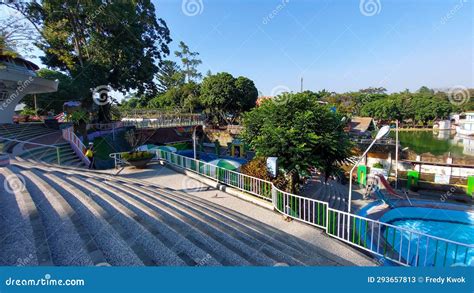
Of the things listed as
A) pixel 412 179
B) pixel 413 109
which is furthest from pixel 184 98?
pixel 413 109

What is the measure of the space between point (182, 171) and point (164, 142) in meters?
13.6

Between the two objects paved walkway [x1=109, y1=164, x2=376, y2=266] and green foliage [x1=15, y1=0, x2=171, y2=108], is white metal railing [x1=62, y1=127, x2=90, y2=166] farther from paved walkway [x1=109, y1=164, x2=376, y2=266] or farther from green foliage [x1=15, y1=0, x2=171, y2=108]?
green foliage [x1=15, y1=0, x2=171, y2=108]

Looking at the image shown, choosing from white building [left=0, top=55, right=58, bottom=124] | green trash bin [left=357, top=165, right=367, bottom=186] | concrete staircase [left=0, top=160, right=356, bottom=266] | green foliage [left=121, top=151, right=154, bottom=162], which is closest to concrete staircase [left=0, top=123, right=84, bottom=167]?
green foliage [left=121, top=151, right=154, bottom=162]

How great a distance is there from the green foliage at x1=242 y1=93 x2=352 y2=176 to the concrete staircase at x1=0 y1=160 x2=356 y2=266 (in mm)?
2367

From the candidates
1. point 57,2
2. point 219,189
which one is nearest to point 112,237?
point 219,189

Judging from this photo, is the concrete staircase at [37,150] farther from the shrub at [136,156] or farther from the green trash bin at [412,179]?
the green trash bin at [412,179]

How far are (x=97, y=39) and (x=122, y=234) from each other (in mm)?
20298

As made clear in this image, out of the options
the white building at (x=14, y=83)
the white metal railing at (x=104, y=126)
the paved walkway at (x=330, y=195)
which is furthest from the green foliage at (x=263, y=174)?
the white building at (x=14, y=83)

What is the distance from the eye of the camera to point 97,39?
1822cm

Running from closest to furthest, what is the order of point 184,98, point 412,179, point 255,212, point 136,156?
point 255,212 < point 136,156 < point 412,179 < point 184,98

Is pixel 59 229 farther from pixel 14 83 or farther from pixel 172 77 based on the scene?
pixel 172 77

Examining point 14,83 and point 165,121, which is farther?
point 165,121

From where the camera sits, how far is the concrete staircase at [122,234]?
2984 mm

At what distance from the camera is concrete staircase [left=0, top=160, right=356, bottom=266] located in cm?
298
